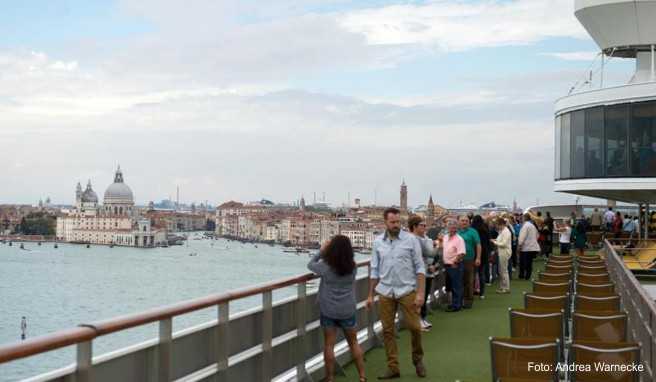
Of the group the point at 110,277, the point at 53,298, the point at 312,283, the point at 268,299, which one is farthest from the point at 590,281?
the point at 110,277

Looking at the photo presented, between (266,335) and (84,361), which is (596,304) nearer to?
(266,335)

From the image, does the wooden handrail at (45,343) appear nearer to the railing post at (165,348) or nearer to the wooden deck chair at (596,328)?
the railing post at (165,348)

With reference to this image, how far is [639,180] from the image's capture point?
101 ft

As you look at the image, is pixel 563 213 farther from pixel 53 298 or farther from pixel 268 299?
pixel 53 298

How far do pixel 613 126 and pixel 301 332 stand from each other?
24837 millimetres

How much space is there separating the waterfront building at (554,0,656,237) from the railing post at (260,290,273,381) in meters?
24.8

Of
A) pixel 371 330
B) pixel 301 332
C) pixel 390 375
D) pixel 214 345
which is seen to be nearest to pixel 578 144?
pixel 371 330

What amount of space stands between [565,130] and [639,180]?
4500mm

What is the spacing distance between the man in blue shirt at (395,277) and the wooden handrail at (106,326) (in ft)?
5.40

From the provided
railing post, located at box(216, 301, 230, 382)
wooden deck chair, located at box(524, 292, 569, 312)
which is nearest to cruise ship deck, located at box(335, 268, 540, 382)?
wooden deck chair, located at box(524, 292, 569, 312)

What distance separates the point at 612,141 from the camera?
103 feet

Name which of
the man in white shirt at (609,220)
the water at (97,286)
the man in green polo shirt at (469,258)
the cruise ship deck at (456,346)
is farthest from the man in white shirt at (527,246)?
the water at (97,286)

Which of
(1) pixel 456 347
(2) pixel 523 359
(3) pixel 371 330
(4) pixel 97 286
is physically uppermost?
(2) pixel 523 359

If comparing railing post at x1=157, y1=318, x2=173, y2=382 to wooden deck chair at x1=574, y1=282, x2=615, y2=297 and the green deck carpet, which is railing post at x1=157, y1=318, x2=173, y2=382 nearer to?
the green deck carpet
